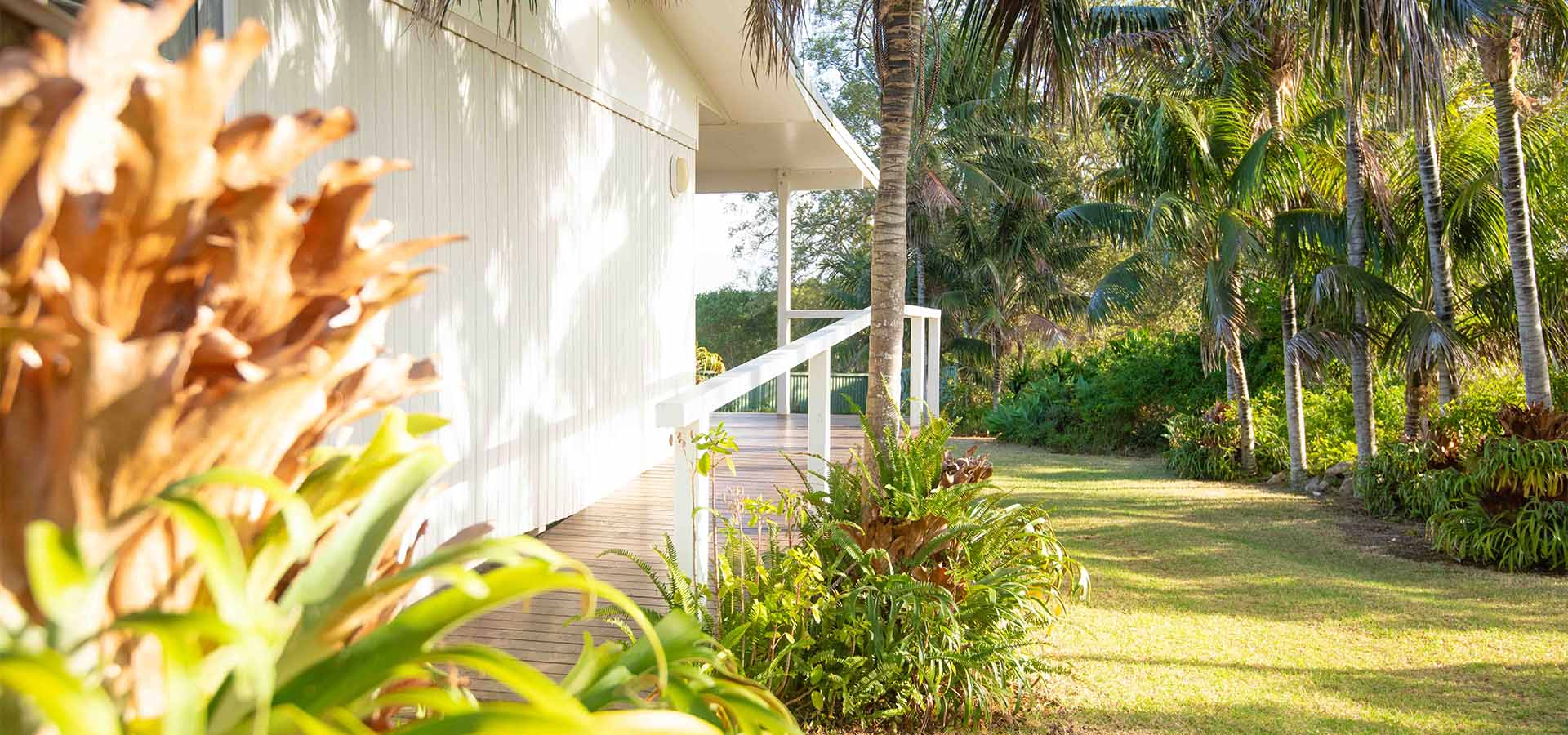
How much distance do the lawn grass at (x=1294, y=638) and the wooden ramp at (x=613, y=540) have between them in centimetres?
207

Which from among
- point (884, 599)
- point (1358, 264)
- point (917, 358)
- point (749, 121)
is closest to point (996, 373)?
point (1358, 264)

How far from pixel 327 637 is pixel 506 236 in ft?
16.5

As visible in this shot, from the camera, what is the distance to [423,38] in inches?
206

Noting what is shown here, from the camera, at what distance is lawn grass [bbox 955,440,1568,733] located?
5809 mm

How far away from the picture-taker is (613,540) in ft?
20.5

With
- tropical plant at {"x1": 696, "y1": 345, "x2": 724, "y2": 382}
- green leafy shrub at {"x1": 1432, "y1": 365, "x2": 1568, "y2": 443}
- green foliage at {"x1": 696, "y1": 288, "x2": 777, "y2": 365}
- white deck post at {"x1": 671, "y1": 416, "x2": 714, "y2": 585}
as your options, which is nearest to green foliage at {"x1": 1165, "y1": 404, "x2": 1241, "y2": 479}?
green leafy shrub at {"x1": 1432, "y1": 365, "x2": 1568, "y2": 443}

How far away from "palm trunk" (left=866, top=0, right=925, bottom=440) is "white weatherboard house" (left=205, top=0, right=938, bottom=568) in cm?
38

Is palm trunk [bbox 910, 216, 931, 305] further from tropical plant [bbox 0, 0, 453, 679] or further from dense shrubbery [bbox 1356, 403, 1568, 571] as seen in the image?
tropical plant [bbox 0, 0, 453, 679]

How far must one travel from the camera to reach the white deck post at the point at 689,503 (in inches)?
162

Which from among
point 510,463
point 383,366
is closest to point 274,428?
point 383,366

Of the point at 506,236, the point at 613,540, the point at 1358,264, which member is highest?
the point at 1358,264

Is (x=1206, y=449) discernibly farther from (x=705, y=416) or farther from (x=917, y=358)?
(x=705, y=416)

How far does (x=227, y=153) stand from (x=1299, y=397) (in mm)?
15114

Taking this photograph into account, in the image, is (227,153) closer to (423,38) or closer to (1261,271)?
(423,38)
